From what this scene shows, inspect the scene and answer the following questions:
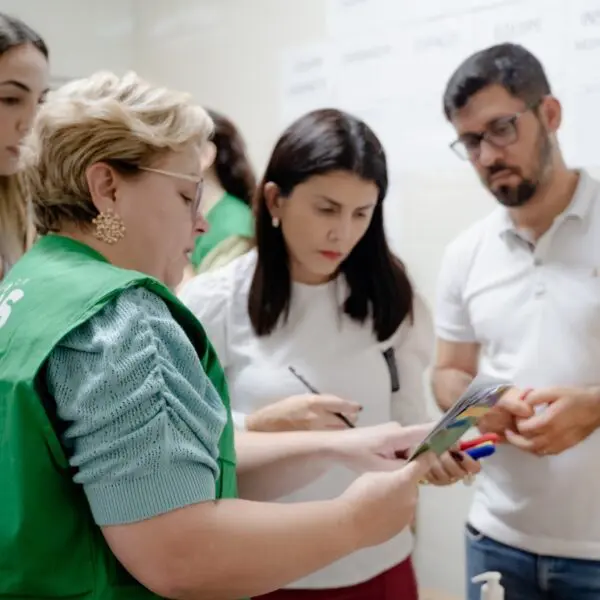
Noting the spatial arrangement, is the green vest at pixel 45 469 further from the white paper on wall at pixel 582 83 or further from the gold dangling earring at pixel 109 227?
the white paper on wall at pixel 582 83

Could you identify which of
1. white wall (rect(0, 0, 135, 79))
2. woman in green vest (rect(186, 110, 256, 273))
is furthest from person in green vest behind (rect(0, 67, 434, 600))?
white wall (rect(0, 0, 135, 79))

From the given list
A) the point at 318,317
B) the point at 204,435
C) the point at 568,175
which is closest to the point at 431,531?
the point at 318,317

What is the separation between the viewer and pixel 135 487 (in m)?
0.76

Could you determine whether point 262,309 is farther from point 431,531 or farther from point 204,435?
point 431,531

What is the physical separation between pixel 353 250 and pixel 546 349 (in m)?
0.43

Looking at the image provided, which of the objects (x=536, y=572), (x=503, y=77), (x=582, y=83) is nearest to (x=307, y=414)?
(x=536, y=572)

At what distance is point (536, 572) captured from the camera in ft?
4.92

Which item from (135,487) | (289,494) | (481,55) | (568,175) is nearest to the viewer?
(135,487)

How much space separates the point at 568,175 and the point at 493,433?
537 millimetres

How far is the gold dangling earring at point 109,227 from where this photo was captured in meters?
0.92

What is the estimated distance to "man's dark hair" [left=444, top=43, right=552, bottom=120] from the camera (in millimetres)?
1589

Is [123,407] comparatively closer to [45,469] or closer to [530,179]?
[45,469]

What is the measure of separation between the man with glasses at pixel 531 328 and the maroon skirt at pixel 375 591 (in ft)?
0.62

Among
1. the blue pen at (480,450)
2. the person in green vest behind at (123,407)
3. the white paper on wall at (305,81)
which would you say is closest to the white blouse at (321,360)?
the blue pen at (480,450)
